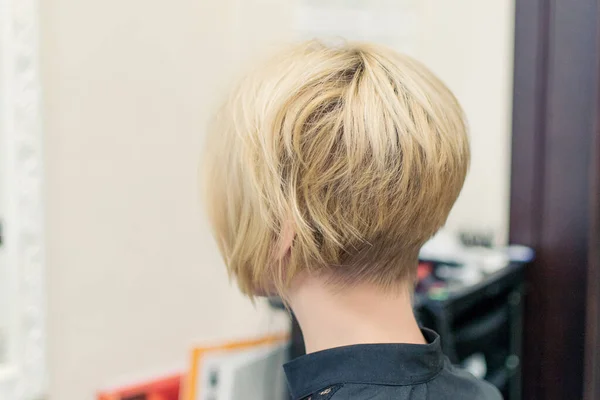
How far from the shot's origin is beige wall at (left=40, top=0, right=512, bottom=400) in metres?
1.03

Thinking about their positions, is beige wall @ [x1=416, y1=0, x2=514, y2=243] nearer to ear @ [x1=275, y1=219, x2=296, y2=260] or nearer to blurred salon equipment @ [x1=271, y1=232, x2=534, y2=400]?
blurred salon equipment @ [x1=271, y1=232, x2=534, y2=400]

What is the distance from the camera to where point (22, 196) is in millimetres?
951

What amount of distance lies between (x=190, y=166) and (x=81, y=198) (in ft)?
0.81

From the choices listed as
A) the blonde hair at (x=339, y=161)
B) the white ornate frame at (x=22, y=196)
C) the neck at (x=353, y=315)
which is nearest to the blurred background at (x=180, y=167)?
the white ornate frame at (x=22, y=196)

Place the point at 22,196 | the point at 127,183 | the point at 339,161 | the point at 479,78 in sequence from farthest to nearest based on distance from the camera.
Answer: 1. the point at 479,78
2. the point at 127,183
3. the point at 22,196
4. the point at 339,161

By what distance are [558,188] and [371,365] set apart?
2.00 ft

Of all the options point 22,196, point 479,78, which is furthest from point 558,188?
point 22,196

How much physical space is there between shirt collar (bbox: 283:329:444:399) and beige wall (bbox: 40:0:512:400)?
604 millimetres

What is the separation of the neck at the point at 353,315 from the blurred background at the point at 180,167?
0.39 metres

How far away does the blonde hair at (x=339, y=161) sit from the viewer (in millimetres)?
569

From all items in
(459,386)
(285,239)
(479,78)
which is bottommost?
(459,386)

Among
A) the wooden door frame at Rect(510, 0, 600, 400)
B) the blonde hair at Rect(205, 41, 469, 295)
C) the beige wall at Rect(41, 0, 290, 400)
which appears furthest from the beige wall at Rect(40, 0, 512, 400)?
the blonde hair at Rect(205, 41, 469, 295)

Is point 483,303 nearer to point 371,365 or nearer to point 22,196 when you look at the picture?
point 371,365

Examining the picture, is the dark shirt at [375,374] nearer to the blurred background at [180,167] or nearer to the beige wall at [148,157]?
the blurred background at [180,167]
